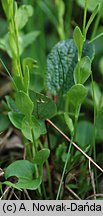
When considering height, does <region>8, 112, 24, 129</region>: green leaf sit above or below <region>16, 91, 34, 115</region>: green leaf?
below

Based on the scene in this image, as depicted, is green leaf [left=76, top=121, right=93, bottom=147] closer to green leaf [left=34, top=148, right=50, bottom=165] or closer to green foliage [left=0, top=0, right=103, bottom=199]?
green foliage [left=0, top=0, right=103, bottom=199]

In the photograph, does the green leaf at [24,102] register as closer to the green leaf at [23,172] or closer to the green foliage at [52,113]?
the green foliage at [52,113]

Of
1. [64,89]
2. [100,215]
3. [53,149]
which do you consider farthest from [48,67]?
[100,215]

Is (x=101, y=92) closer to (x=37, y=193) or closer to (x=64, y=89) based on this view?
(x=64, y=89)

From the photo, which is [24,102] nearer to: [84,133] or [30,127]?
[30,127]

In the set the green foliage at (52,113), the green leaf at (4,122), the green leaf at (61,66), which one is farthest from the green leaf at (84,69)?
the green leaf at (4,122)

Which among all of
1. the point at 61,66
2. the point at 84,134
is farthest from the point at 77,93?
the point at 84,134

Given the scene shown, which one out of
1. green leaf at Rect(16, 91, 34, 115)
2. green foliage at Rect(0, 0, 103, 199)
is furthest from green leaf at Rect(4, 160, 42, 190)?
green leaf at Rect(16, 91, 34, 115)
